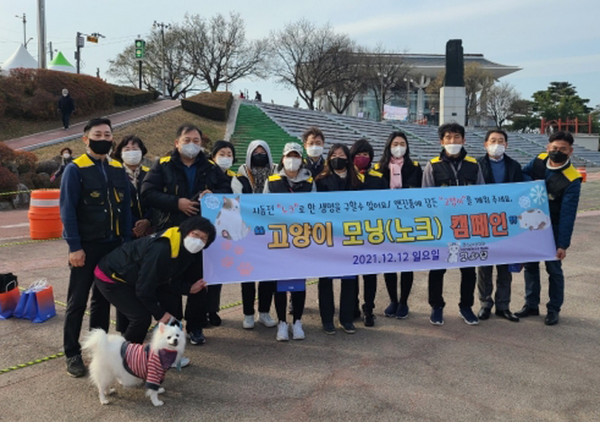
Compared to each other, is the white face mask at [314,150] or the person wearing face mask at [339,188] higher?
the white face mask at [314,150]

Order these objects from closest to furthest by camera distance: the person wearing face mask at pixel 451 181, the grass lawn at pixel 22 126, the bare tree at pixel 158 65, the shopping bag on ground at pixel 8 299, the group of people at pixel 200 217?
the group of people at pixel 200 217
the person wearing face mask at pixel 451 181
the shopping bag on ground at pixel 8 299
the grass lawn at pixel 22 126
the bare tree at pixel 158 65

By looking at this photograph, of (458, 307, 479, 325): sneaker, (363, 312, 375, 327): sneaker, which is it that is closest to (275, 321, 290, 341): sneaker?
(363, 312, 375, 327): sneaker

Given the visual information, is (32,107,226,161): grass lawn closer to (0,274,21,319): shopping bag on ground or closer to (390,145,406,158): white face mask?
(0,274,21,319): shopping bag on ground

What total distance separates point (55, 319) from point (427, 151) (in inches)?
1080

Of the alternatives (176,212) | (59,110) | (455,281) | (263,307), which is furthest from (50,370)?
(59,110)

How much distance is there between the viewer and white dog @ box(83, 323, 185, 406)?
306 centimetres

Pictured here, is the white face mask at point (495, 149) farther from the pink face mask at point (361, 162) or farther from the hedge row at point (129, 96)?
the hedge row at point (129, 96)

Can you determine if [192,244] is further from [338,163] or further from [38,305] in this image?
[38,305]

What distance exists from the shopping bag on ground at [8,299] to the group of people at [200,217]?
1.55 m

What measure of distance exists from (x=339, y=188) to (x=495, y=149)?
1642 mm

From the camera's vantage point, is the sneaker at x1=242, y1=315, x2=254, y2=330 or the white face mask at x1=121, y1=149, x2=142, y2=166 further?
the white face mask at x1=121, y1=149, x2=142, y2=166

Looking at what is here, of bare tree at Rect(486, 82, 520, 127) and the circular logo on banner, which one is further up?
bare tree at Rect(486, 82, 520, 127)

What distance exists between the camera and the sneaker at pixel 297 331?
168 inches

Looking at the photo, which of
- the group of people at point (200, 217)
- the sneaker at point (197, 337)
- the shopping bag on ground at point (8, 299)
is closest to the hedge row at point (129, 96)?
the shopping bag on ground at point (8, 299)
